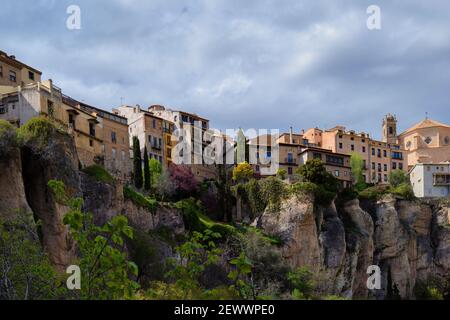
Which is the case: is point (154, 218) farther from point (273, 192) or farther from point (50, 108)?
point (273, 192)

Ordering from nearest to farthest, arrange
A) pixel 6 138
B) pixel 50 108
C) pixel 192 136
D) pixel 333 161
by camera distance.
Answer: pixel 6 138 < pixel 50 108 < pixel 192 136 < pixel 333 161

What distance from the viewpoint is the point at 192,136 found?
7669 centimetres

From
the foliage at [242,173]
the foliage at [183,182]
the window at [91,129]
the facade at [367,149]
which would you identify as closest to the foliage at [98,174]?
the window at [91,129]

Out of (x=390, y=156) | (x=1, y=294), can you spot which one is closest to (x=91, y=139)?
(x=1, y=294)

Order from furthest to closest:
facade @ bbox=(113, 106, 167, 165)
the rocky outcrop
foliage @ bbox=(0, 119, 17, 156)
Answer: facade @ bbox=(113, 106, 167, 165) → the rocky outcrop → foliage @ bbox=(0, 119, 17, 156)

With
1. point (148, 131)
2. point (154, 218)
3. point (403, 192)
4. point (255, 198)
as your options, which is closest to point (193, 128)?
→ point (148, 131)

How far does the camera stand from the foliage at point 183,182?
2349 inches

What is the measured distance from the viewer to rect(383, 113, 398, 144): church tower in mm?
109750

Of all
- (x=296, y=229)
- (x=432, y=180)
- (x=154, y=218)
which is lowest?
(x=296, y=229)

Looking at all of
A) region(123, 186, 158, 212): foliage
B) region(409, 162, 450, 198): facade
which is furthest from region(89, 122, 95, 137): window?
region(409, 162, 450, 198): facade

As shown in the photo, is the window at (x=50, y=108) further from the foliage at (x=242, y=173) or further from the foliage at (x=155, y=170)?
the foliage at (x=242, y=173)

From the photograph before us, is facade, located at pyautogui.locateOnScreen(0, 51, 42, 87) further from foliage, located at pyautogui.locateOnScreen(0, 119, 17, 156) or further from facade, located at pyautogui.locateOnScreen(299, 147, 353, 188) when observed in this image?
facade, located at pyautogui.locateOnScreen(299, 147, 353, 188)

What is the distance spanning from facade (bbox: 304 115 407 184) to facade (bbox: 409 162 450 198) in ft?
15.8

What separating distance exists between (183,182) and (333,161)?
2446 centimetres
